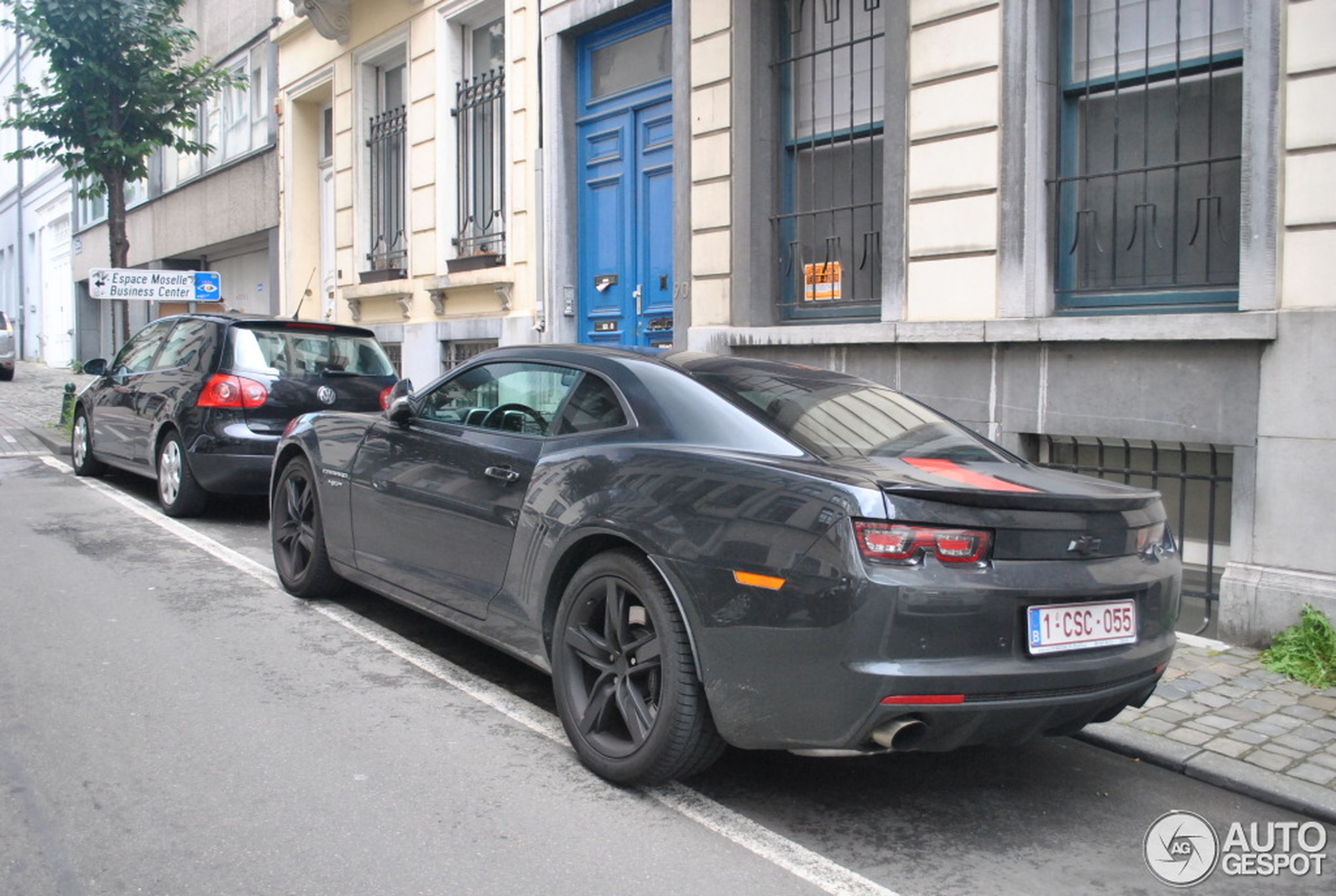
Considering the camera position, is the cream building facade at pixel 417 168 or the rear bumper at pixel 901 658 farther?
the cream building facade at pixel 417 168

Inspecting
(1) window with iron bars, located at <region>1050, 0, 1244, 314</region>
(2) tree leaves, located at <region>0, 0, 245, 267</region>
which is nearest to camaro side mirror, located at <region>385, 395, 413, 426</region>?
(1) window with iron bars, located at <region>1050, 0, 1244, 314</region>

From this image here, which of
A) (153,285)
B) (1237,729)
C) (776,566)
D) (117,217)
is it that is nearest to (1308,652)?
(1237,729)

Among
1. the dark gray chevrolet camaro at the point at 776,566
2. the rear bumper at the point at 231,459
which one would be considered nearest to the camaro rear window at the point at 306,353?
the rear bumper at the point at 231,459

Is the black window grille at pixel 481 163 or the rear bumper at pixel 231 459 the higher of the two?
the black window grille at pixel 481 163

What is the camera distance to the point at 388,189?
15.4m

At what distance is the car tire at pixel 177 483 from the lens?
895cm

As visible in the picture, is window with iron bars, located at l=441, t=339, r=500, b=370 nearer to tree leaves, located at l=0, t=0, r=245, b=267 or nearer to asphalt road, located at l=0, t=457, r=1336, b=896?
tree leaves, located at l=0, t=0, r=245, b=267

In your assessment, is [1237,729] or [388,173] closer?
[1237,729]

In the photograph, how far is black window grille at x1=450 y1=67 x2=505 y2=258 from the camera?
1305cm

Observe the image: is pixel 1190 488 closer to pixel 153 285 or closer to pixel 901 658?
pixel 901 658

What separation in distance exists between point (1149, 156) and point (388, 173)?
34.8ft

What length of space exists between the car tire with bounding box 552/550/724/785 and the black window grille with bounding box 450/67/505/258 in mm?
9189

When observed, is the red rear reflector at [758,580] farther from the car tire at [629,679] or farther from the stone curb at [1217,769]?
the stone curb at [1217,769]

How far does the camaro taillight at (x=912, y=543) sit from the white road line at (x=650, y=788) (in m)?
0.92
